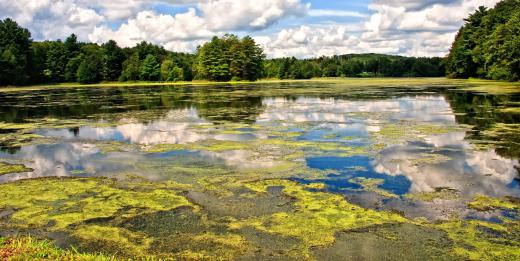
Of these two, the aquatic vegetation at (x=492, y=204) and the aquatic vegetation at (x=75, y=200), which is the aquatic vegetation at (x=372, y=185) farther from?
the aquatic vegetation at (x=75, y=200)

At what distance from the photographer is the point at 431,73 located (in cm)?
14388

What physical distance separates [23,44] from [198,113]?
258 ft

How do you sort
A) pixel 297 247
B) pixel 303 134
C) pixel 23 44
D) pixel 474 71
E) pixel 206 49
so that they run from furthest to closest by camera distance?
pixel 206 49 < pixel 23 44 < pixel 474 71 < pixel 303 134 < pixel 297 247

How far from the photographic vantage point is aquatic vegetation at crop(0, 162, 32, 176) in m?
13.5

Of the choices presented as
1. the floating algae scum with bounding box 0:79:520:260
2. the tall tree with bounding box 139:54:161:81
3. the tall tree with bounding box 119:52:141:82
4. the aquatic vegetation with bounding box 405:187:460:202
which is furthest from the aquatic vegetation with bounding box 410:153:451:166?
the tall tree with bounding box 119:52:141:82

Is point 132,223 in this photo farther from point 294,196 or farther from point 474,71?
point 474,71

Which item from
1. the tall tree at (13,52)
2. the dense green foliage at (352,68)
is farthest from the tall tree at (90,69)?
the dense green foliage at (352,68)

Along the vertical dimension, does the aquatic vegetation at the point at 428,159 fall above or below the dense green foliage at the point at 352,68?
below

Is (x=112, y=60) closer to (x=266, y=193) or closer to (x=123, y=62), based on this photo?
(x=123, y=62)

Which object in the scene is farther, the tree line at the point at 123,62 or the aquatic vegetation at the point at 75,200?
the tree line at the point at 123,62

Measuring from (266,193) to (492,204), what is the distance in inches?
196

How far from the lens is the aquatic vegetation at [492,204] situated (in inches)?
361

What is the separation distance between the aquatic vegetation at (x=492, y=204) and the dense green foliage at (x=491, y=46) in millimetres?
42104

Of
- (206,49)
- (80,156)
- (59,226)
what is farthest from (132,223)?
(206,49)
